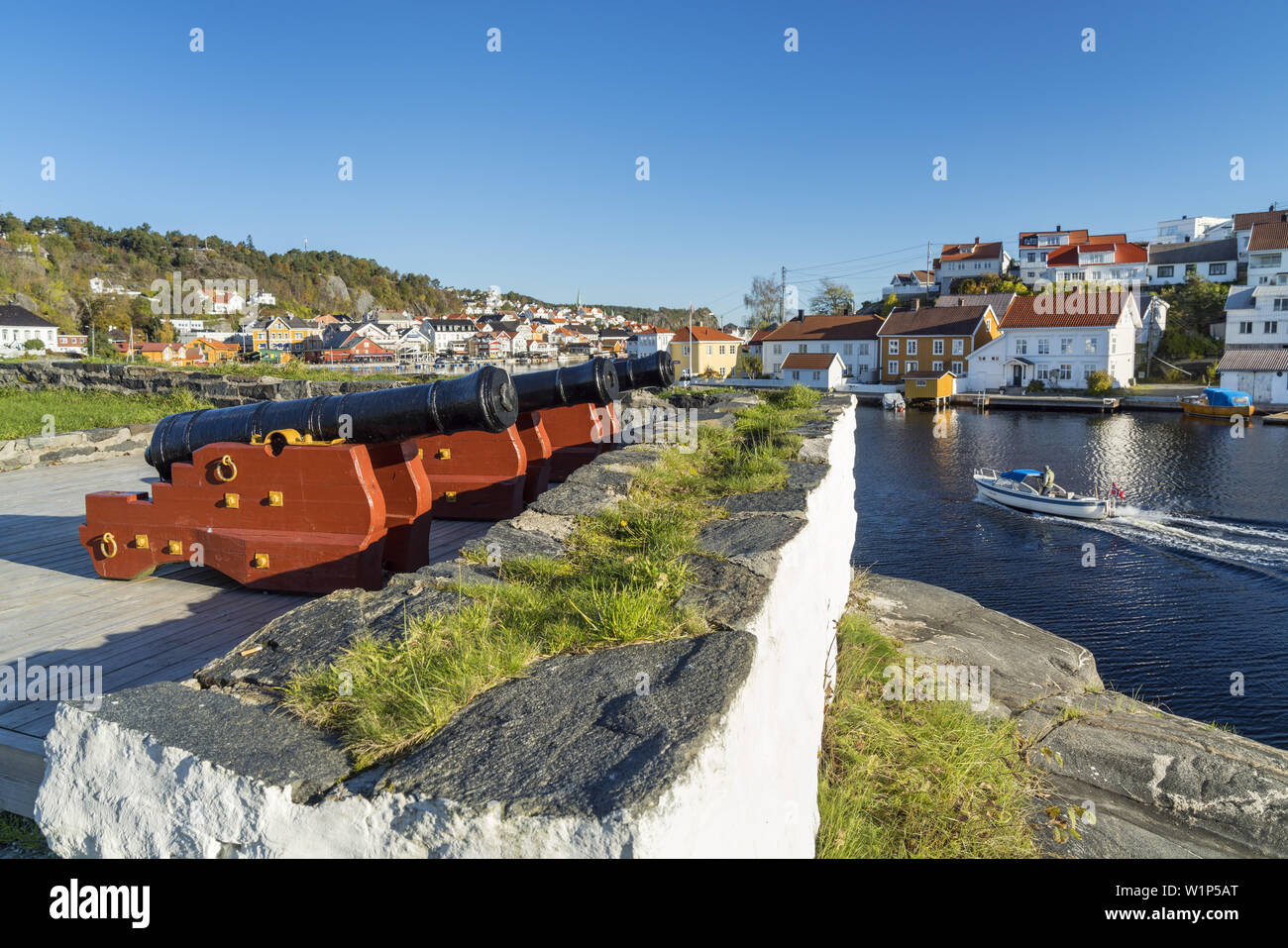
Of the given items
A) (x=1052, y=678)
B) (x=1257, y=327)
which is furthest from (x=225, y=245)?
(x=1052, y=678)

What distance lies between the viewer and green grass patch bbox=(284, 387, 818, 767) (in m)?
2.15

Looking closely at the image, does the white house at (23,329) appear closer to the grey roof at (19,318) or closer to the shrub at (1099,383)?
the grey roof at (19,318)

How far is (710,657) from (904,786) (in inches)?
85.8

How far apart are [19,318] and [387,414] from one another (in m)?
68.1

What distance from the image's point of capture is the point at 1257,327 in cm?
4988

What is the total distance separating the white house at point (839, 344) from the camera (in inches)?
2410

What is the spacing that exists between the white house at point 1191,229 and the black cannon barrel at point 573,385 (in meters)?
100

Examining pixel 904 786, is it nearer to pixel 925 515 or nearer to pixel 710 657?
pixel 710 657

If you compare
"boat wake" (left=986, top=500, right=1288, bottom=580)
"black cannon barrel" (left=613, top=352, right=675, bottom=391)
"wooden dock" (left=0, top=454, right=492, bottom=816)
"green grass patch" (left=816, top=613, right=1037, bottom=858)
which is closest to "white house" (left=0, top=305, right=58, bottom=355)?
"wooden dock" (left=0, top=454, right=492, bottom=816)

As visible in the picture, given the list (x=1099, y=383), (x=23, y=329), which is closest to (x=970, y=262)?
(x=1099, y=383)

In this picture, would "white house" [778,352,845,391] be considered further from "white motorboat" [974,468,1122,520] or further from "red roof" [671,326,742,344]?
"white motorboat" [974,468,1122,520]

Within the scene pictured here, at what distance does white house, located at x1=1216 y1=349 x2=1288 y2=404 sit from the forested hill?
79027 millimetres
